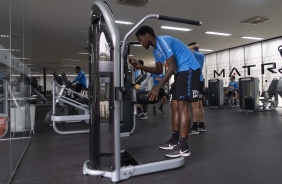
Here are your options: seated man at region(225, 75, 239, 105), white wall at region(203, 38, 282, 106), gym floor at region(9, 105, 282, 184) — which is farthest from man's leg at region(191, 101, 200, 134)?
white wall at region(203, 38, 282, 106)

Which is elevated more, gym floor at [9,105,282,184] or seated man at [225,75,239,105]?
seated man at [225,75,239,105]

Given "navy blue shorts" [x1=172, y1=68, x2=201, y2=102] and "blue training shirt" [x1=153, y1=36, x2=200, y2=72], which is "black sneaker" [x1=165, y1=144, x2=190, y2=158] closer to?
"navy blue shorts" [x1=172, y1=68, x2=201, y2=102]

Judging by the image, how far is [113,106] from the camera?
5.32 ft

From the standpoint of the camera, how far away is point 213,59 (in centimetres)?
1229

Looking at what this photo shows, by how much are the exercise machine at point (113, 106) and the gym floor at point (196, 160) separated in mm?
→ 72

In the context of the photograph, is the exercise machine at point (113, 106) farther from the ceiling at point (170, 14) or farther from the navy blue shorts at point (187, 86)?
the ceiling at point (170, 14)

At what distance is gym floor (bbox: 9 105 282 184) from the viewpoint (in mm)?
1656

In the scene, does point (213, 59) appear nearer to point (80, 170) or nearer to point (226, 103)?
point (226, 103)

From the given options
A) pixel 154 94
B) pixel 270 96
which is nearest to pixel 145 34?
pixel 154 94

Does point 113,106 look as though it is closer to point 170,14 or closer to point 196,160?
point 196,160

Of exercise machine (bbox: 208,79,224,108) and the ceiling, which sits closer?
the ceiling

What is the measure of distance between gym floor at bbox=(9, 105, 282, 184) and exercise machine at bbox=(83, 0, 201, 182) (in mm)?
72

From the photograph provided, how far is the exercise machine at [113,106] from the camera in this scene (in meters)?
1.58

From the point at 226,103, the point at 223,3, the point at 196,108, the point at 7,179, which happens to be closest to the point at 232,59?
the point at 226,103
